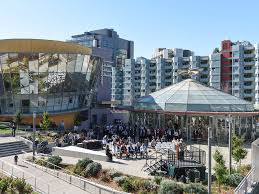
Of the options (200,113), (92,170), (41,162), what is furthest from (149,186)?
(200,113)

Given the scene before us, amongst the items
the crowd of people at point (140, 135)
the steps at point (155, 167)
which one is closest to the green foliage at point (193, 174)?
the steps at point (155, 167)

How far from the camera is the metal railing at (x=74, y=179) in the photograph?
69.5ft

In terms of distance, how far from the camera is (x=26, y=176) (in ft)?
80.6

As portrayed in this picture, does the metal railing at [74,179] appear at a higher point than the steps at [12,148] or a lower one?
lower

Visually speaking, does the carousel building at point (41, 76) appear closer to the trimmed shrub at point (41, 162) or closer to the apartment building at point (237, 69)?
the trimmed shrub at point (41, 162)

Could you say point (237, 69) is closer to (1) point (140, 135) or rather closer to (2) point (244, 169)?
(1) point (140, 135)

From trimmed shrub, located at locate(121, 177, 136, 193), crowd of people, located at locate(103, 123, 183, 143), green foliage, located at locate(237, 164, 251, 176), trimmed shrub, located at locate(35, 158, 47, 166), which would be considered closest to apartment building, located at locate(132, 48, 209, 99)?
crowd of people, located at locate(103, 123, 183, 143)

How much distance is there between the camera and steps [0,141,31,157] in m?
32.6

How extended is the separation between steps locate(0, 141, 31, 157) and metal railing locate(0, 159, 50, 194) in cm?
430

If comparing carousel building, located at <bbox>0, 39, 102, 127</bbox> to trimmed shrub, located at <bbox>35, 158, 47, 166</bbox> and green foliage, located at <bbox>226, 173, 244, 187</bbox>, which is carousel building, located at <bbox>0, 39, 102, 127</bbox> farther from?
green foliage, located at <bbox>226, 173, 244, 187</bbox>

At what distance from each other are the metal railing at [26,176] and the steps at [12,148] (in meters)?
4.30

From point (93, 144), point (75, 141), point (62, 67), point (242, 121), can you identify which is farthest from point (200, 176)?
point (62, 67)

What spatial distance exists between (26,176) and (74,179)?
11.4 ft

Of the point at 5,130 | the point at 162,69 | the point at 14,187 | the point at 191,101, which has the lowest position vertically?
the point at 14,187
